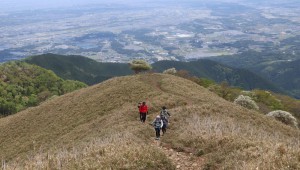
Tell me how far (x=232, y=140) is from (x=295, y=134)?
51.9 ft

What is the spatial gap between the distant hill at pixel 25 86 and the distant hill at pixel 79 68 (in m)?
43.2

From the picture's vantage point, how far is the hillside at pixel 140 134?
1406 centimetres

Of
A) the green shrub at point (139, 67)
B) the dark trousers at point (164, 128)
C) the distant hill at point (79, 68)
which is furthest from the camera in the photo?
the distant hill at point (79, 68)

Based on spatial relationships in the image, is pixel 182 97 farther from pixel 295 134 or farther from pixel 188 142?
pixel 188 142

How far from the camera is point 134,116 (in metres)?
28.5

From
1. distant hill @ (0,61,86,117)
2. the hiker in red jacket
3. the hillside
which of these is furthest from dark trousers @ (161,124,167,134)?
distant hill @ (0,61,86,117)

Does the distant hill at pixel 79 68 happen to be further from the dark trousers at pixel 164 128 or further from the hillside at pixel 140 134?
the dark trousers at pixel 164 128

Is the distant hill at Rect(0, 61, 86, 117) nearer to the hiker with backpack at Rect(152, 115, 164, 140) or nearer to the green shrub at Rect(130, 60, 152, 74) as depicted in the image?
the green shrub at Rect(130, 60, 152, 74)

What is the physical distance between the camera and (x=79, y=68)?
172375mm

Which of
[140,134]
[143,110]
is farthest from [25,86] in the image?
[140,134]

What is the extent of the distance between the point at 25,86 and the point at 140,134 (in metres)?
78.7

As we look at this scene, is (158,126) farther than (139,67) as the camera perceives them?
No

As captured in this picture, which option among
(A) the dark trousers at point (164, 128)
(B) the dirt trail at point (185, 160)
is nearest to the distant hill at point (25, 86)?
(A) the dark trousers at point (164, 128)

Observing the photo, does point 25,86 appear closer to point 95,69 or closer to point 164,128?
point 164,128
